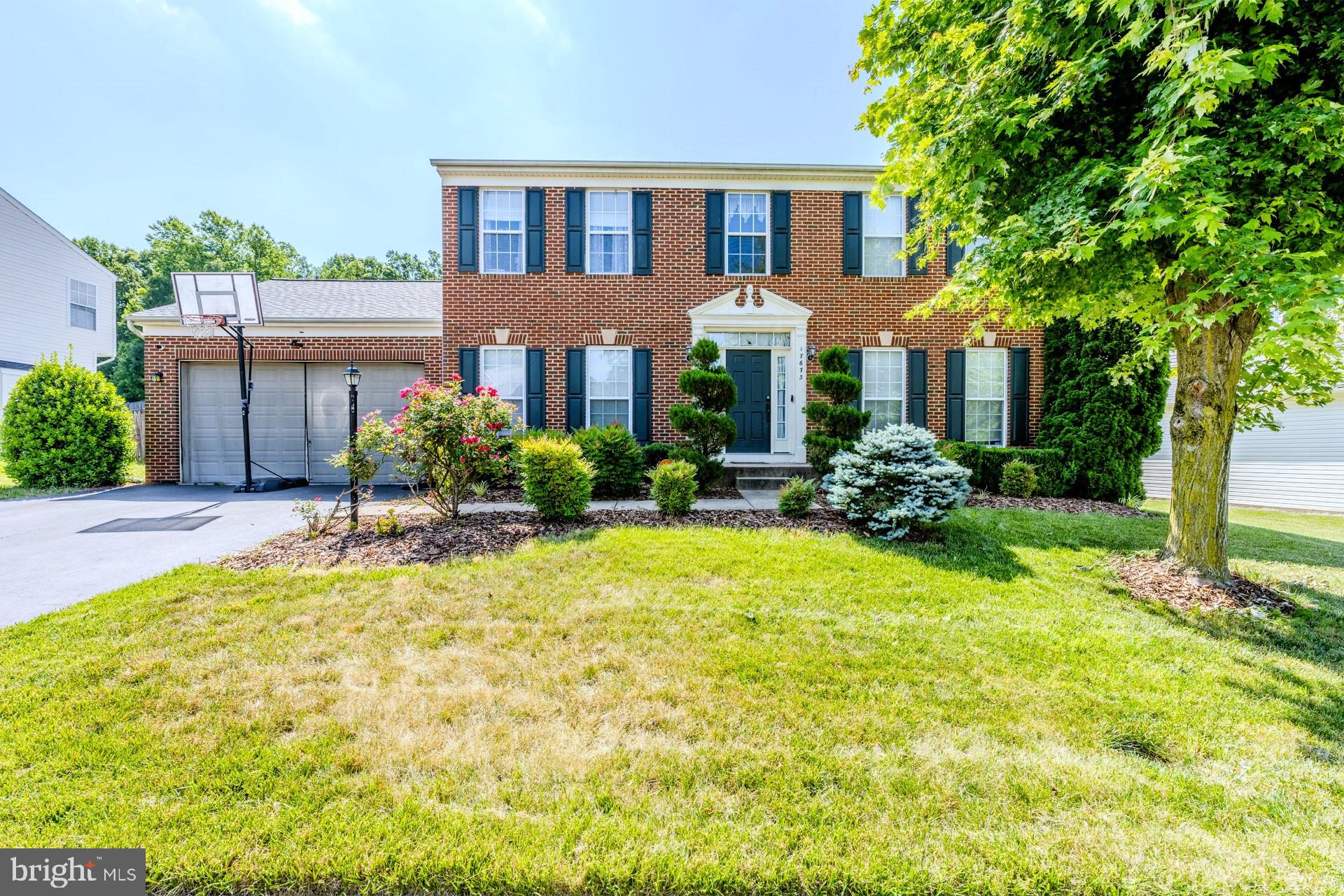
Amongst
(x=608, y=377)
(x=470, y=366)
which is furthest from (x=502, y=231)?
(x=608, y=377)

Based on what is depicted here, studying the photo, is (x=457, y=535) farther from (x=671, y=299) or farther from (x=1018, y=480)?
(x=1018, y=480)

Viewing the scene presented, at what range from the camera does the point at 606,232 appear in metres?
9.63

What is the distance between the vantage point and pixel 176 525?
21.4ft

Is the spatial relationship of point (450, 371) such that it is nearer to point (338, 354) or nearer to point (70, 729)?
point (338, 354)

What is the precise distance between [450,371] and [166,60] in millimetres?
7466

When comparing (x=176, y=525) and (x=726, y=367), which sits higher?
(x=726, y=367)

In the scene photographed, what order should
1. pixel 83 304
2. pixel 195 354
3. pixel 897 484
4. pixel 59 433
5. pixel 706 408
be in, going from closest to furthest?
pixel 897 484 → pixel 706 408 → pixel 59 433 → pixel 195 354 → pixel 83 304

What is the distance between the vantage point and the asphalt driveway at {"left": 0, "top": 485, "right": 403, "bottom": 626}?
4.30 m

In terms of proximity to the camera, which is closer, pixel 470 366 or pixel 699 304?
pixel 470 366

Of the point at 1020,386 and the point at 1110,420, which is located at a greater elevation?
the point at 1020,386

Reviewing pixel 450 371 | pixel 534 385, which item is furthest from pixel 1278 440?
pixel 450 371

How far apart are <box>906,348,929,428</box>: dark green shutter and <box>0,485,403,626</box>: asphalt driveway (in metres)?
9.71

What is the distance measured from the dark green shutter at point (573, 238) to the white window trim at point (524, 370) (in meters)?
1.78

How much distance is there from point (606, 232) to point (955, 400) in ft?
24.0
